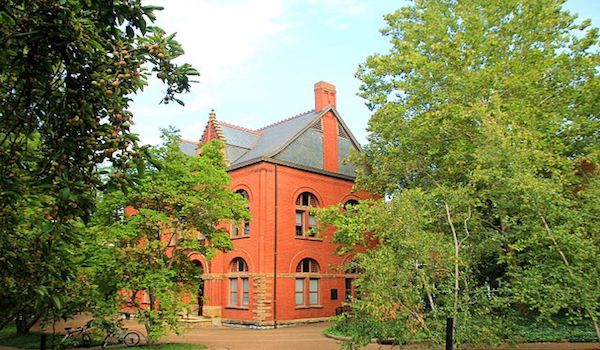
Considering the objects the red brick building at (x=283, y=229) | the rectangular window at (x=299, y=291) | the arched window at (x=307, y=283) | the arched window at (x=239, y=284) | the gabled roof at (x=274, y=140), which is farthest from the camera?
the gabled roof at (x=274, y=140)

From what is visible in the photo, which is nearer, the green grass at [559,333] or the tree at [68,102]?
the tree at [68,102]

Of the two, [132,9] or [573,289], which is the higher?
[132,9]

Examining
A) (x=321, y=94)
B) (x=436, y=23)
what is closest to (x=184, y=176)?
(x=436, y=23)

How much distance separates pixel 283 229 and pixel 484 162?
1783 centimetres

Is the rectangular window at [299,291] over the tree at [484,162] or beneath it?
beneath

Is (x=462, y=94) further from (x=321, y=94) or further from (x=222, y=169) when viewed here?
(x=321, y=94)

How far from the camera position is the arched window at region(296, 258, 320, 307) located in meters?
29.0

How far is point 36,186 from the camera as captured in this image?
158 inches

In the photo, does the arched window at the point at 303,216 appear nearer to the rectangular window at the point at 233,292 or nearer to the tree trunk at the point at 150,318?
the rectangular window at the point at 233,292

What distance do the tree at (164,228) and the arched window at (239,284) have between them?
8927 mm

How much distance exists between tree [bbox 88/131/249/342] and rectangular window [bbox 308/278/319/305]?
11.1 meters

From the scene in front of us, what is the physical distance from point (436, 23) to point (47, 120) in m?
20.1

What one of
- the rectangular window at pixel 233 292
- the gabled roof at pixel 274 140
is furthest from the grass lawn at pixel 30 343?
the gabled roof at pixel 274 140

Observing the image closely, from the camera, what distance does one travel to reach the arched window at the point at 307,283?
29.0 metres
